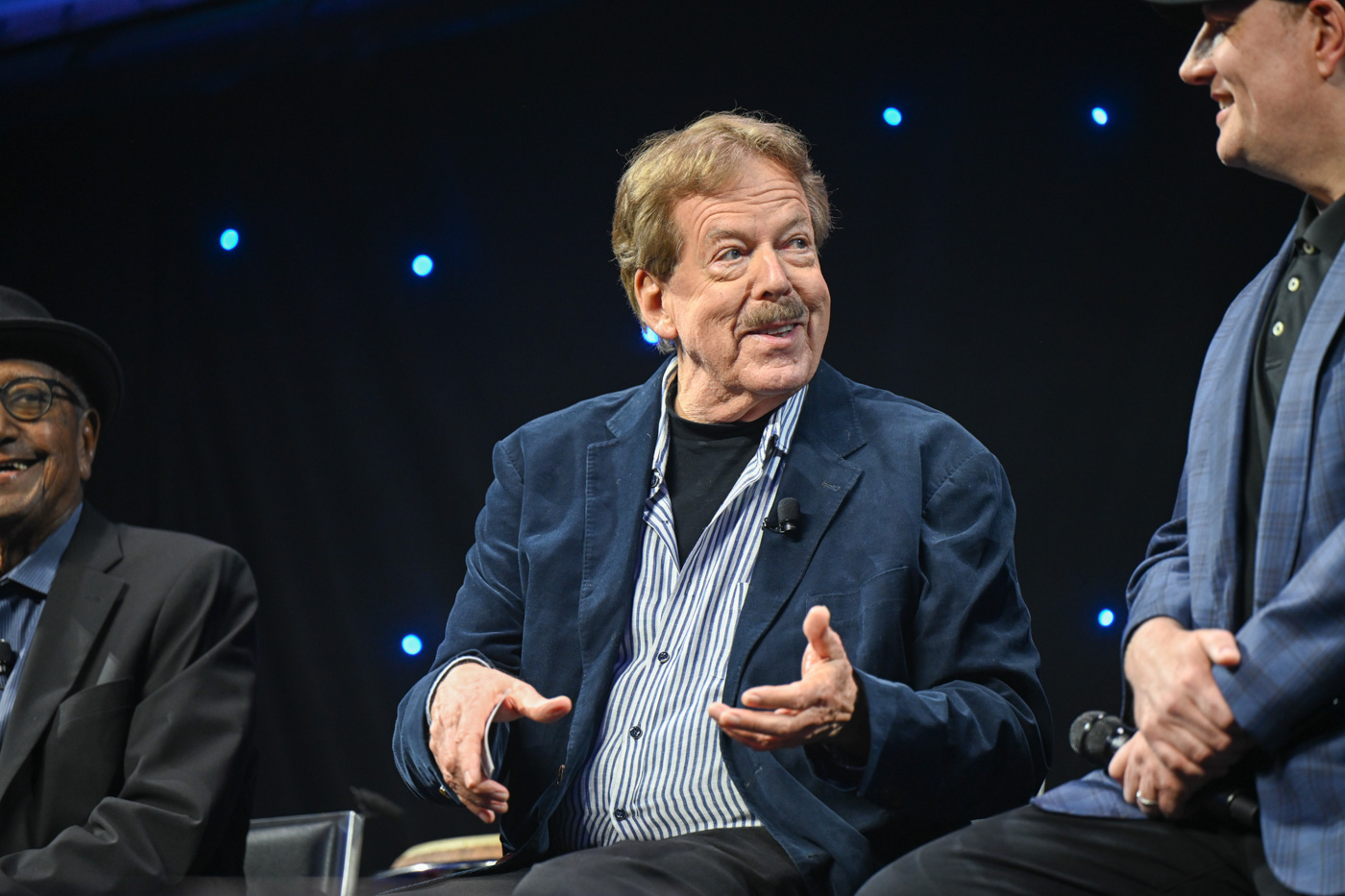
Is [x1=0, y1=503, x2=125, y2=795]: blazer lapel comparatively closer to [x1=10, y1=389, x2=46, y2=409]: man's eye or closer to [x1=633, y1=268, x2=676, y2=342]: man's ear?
[x1=10, y1=389, x2=46, y2=409]: man's eye

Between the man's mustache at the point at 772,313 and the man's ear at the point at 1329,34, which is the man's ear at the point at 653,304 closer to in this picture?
the man's mustache at the point at 772,313

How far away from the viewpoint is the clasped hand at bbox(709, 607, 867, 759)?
5.57ft

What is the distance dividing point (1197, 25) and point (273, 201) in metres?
2.91

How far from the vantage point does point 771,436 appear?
2.33 m

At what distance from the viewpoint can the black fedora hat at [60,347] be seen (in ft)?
9.16

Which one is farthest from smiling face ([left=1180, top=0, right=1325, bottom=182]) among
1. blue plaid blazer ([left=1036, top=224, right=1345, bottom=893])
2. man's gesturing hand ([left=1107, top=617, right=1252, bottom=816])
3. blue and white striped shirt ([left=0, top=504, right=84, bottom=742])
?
blue and white striped shirt ([left=0, top=504, right=84, bottom=742])

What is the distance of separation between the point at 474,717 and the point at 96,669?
3.20 feet

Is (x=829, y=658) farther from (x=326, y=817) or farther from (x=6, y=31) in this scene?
(x=6, y=31)

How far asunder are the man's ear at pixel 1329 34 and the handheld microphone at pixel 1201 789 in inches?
35.2

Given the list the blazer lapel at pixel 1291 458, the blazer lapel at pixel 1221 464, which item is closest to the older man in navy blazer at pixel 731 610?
the blazer lapel at pixel 1221 464

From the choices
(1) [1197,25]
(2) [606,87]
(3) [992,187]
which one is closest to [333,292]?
(2) [606,87]

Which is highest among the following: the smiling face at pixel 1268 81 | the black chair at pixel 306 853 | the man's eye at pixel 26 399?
the smiling face at pixel 1268 81

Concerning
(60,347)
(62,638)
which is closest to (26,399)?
(60,347)

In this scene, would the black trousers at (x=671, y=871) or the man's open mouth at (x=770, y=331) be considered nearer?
the black trousers at (x=671, y=871)
